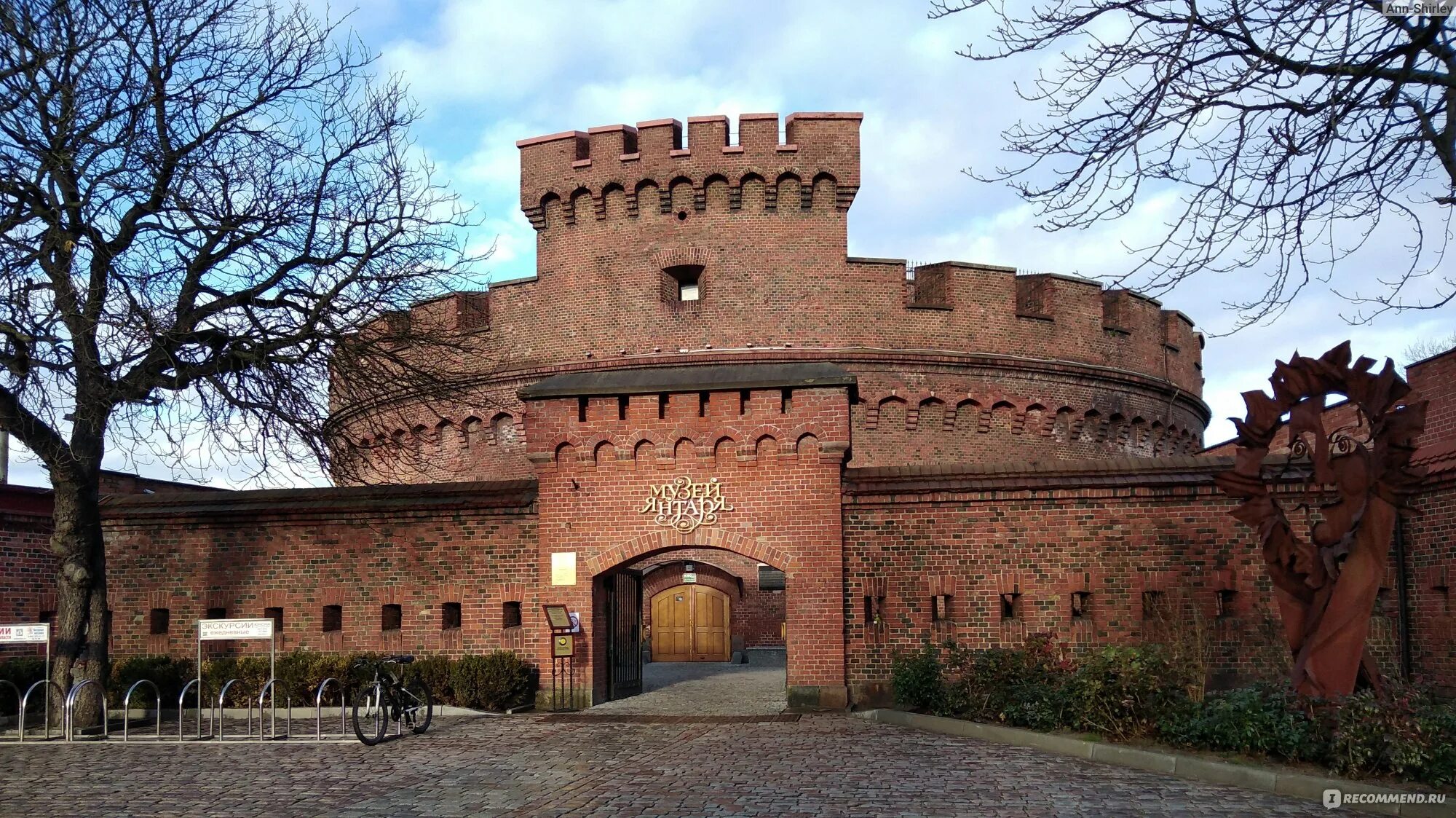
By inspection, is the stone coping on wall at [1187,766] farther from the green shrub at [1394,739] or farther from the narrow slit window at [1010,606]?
the narrow slit window at [1010,606]

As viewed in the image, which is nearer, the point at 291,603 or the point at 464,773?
the point at 464,773

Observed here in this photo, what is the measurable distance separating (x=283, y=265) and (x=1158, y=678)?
34.2ft

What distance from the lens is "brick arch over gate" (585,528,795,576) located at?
579 inches

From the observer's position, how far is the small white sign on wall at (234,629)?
13047mm

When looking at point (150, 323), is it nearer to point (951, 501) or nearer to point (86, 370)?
point (86, 370)

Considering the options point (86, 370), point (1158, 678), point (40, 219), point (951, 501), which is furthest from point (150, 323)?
point (1158, 678)

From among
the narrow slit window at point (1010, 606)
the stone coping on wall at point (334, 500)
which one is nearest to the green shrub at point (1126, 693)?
the narrow slit window at point (1010, 606)

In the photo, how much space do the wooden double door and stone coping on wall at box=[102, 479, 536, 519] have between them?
11.2 metres

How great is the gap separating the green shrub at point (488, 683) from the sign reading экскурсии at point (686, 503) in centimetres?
255

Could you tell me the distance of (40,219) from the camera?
41.5 feet

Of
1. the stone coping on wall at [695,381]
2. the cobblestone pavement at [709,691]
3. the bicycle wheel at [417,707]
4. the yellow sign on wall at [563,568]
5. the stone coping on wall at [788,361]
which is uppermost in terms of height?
the stone coping on wall at [788,361]

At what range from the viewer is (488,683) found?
14.4m

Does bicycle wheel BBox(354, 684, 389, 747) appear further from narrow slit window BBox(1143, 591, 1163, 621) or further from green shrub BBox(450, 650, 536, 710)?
narrow slit window BBox(1143, 591, 1163, 621)

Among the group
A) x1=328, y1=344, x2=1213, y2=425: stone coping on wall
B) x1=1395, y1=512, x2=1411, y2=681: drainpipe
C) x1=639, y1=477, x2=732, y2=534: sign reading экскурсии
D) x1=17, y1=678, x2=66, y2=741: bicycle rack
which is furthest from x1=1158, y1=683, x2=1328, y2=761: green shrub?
x1=328, y1=344, x2=1213, y2=425: stone coping on wall
